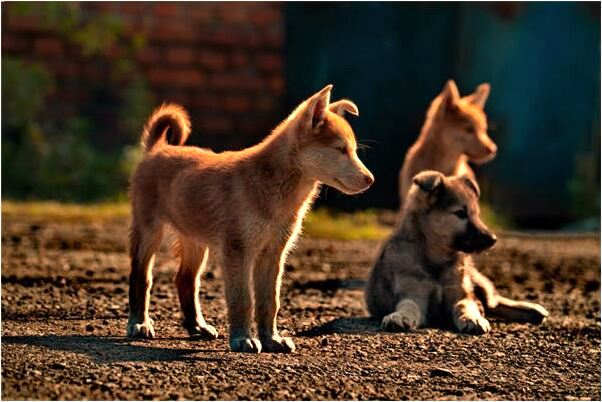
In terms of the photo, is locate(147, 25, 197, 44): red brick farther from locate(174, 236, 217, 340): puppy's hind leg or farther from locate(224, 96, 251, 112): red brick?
locate(174, 236, 217, 340): puppy's hind leg

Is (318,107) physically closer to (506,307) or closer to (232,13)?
(506,307)

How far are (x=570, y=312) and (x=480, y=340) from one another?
1735mm

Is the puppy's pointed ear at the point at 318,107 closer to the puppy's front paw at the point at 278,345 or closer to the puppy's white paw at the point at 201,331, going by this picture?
the puppy's front paw at the point at 278,345

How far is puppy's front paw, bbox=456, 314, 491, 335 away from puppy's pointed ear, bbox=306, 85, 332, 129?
5.56ft

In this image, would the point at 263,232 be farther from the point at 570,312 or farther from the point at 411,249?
the point at 570,312

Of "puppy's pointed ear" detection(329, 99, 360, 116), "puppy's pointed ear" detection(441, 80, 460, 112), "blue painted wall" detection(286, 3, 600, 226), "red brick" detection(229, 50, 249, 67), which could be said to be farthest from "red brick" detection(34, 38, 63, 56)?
"puppy's pointed ear" detection(329, 99, 360, 116)

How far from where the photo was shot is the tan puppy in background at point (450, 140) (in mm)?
9820

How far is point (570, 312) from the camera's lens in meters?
8.28

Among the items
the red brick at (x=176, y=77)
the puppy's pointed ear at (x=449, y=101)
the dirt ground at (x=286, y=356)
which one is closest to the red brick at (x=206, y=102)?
the red brick at (x=176, y=77)

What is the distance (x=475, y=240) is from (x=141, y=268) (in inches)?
81.2

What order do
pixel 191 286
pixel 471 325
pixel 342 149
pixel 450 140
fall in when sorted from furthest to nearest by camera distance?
pixel 450 140 < pixel 471 325 < pixel 191 286 < pixel 342 149

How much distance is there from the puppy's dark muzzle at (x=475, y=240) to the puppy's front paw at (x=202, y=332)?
168 centimetres

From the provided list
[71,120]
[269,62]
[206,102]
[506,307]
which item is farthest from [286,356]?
[269,62]

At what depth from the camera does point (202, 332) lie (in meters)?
6.65
